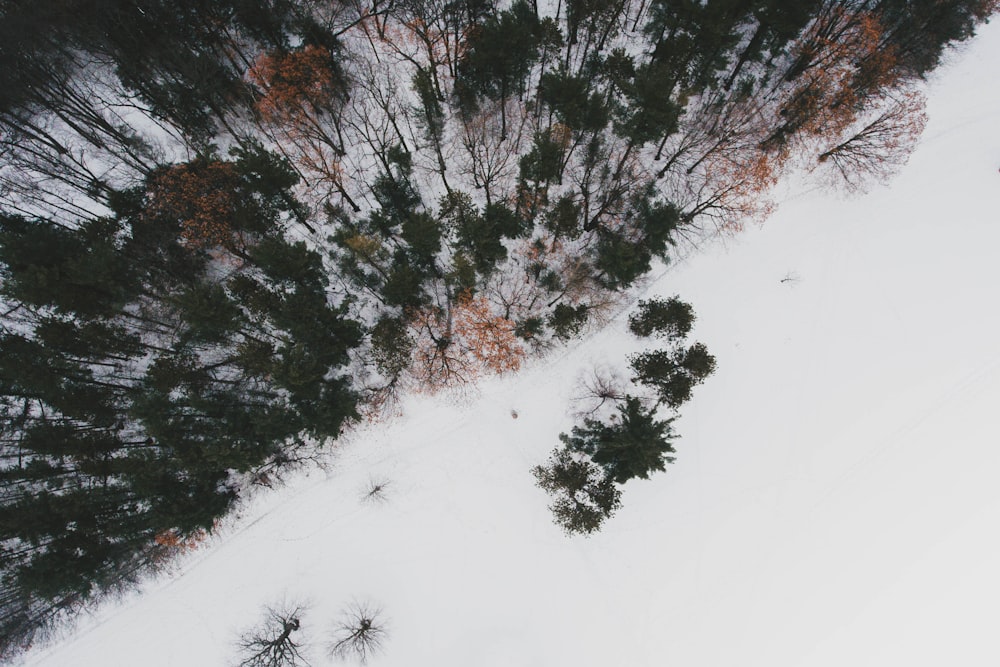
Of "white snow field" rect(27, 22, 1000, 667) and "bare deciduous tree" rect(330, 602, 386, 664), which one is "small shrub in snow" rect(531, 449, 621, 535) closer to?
"white snow field" rect(27, 22, 1000, 667)

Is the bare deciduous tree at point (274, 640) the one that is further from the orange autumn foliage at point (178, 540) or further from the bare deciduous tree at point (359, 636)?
the orange autumn foliage at point (178, 540)

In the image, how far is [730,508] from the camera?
24875 mm

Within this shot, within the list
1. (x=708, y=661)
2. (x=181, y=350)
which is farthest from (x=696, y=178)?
(x=181, y=350)

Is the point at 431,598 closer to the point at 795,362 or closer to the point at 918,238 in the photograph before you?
the point at 795,362

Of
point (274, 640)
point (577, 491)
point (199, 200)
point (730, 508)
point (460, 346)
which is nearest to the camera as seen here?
point (199, 200)

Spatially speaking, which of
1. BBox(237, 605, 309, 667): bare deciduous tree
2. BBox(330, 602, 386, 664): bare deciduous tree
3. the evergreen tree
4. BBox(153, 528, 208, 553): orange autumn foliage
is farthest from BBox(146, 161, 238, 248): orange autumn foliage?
the evergreen tree

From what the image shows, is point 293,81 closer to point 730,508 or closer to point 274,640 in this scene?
point 274,640

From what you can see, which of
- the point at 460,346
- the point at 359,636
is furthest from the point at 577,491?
the point at 359,636

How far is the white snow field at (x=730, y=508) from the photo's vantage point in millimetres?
24719

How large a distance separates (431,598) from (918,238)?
3119 cm

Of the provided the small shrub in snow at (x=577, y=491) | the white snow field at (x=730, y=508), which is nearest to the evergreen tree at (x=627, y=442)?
the small shrub in snow at (x=577, y=491)

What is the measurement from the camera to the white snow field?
2472 centimetres

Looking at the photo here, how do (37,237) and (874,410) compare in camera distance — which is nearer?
(37,237)

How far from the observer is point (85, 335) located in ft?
70.4
